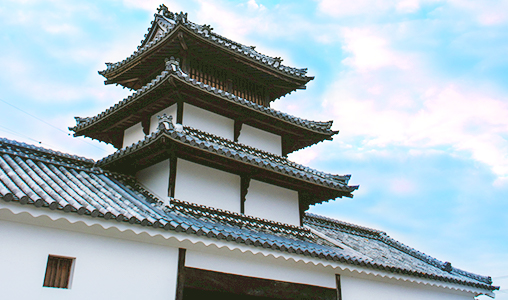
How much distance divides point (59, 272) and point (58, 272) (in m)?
0.02

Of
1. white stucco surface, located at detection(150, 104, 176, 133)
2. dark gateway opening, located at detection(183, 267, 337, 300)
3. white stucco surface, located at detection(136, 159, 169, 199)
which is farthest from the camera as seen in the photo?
white stucco surface, located at detection(150, 104, 176, 133)

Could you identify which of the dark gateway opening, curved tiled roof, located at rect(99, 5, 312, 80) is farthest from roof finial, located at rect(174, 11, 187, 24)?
the dark gateway opening

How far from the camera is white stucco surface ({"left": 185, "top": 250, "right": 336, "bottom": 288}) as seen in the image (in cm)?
956

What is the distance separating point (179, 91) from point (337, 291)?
7061 mm

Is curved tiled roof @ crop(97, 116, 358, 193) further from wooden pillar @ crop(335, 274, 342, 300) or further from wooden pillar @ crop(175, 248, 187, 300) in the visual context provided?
wooden pillar @ crop(335, 274, 342, 300)

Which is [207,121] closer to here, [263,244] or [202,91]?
[202,91]

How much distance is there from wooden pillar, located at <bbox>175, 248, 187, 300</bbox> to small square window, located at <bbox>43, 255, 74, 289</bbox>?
2215 mm

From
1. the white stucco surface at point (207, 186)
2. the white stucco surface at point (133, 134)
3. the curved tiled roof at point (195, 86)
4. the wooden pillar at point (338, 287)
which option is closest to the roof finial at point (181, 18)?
the curved tiled roof at point (195, 86)

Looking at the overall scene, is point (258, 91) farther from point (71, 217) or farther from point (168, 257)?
point (71, 217)

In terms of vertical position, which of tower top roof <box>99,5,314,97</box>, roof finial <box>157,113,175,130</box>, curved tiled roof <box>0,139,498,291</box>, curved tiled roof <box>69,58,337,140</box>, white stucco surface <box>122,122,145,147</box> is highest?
tower top roof <box>99,5,314,97</box>

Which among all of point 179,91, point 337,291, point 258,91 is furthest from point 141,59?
point 337,291

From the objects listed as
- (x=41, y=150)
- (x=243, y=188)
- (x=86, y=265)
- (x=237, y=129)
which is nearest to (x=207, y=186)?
(x=243, y=188)

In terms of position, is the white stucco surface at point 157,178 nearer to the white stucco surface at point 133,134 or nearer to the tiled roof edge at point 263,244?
the white stucco surface at point 133,134

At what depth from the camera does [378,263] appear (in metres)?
11.5
